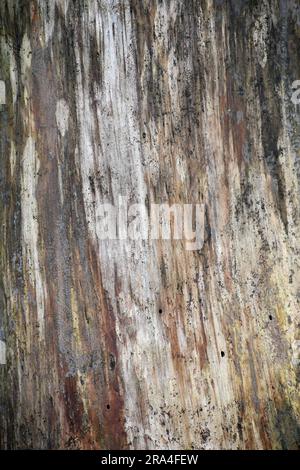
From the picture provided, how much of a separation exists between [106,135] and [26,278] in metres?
0.65

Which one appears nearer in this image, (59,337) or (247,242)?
(247,242)

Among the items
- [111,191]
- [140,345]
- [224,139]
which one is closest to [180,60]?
[224,139]

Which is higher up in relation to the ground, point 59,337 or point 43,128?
point 43,128

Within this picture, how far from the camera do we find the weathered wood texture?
1.95 metres

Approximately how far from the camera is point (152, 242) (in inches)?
80.0

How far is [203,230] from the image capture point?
2002mm

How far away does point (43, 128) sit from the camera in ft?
7.01

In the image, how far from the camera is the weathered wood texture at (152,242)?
6.41 ft

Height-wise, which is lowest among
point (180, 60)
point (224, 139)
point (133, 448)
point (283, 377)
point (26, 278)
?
point (133, 448)

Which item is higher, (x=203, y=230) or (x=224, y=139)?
(x=224, y=139)

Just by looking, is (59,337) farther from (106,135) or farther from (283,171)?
(283,171)

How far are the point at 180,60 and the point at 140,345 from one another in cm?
107

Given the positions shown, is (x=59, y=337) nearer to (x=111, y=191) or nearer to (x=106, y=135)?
(x=111, y=191)

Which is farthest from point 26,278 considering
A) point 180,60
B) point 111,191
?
point 180,60
